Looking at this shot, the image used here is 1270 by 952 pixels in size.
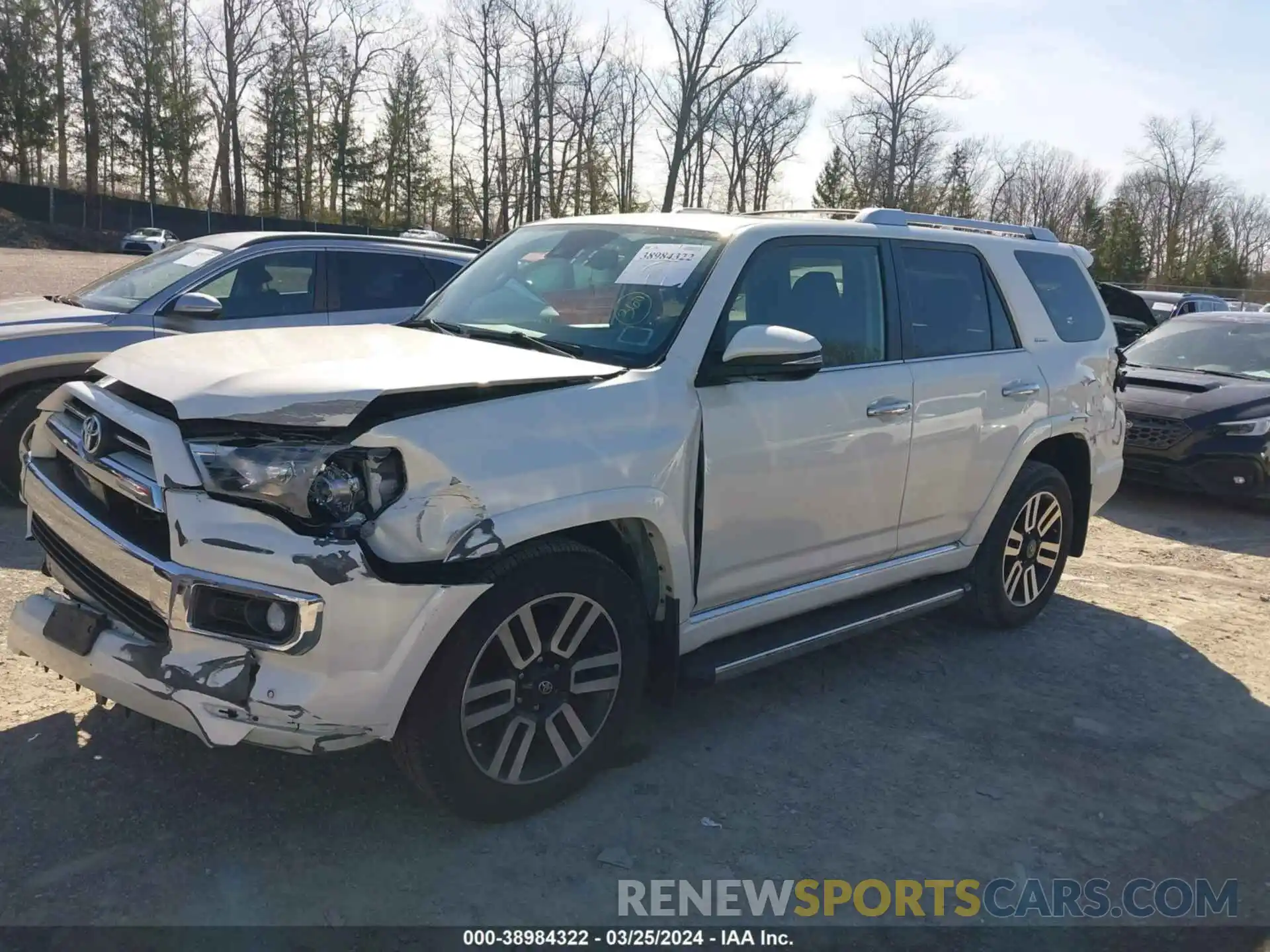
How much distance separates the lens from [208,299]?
657 centimetres

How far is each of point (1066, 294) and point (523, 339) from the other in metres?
3.30

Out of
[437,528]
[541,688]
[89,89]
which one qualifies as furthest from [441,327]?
[89,89]

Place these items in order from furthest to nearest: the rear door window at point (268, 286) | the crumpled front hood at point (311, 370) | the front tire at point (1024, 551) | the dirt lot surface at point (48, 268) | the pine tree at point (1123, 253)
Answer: the pine tree at point (1123, 253)
the dirt lot surface at point (48, 268)
the rear door window at point (268, 286)
the front tire at point (1024, 551)
the crumpled front hood at point (311, 370)

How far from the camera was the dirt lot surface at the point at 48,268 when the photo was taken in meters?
23.5

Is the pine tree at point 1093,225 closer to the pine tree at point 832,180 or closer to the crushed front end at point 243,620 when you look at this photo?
the pine tree at point 832,180

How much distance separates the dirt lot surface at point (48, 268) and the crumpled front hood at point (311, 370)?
15.6 metres

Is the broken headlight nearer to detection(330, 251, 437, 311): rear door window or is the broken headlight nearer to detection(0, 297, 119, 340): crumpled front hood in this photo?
detection(0, 297, 119, 340): crumpled front hood

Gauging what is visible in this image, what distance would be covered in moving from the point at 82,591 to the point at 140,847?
798 millimetres

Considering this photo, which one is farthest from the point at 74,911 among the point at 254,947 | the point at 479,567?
the point at 479,567

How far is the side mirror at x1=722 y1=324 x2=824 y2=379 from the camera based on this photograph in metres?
3.49

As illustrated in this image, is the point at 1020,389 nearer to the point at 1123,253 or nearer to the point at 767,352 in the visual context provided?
the point at 767,352

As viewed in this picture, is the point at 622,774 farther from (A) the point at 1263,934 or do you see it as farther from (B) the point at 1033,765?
(A) the point at 1263,934

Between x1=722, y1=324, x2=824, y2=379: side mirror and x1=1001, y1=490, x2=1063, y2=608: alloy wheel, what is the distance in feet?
7.02
